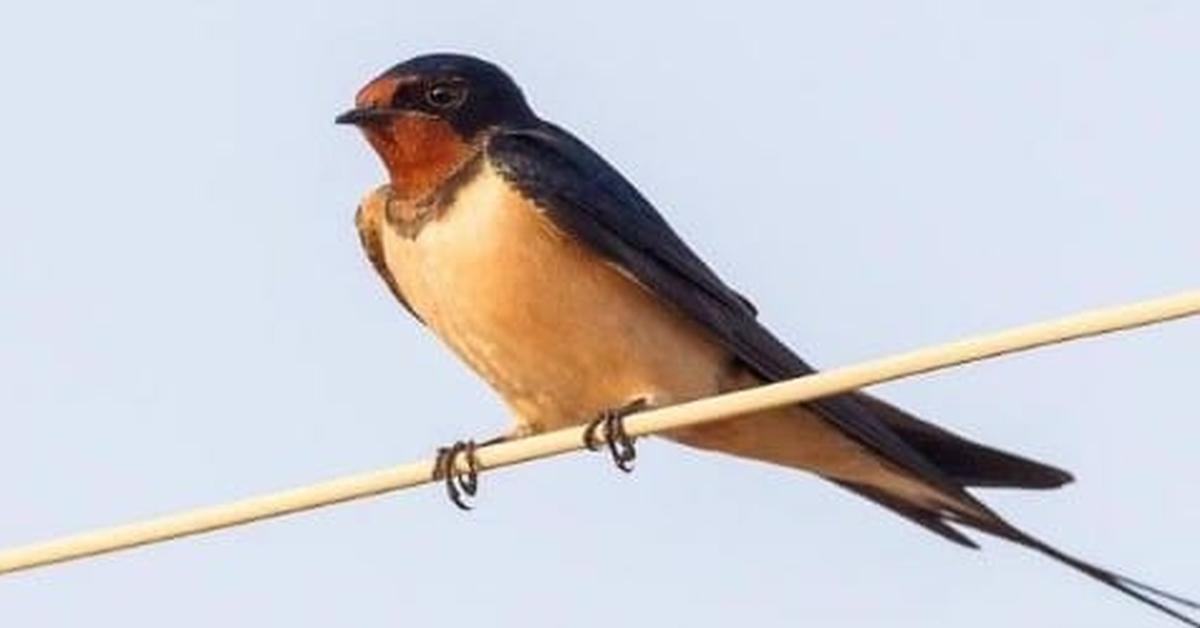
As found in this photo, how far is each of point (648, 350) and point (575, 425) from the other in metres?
0.19

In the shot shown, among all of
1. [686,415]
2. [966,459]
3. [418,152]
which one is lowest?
[686,415]

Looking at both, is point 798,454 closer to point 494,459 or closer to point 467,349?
point 467,349

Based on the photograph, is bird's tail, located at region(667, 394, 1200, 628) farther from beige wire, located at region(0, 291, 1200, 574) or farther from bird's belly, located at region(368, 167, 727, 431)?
beige wire, located at region(0, 291, 1200, 574)

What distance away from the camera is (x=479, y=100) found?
18.9ft

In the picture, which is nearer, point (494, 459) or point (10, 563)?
point (10, 563)

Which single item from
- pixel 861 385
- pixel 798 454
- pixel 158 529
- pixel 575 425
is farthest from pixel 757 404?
pixel 798 454

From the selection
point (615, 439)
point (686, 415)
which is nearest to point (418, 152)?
point (615, 439)

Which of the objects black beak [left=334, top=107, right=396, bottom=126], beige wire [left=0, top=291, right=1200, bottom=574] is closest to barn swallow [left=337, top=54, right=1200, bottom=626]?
black beak [left=334, top=107, right=396, bottom=126]

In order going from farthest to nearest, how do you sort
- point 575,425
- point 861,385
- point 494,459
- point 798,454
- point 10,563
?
point 798,454, point 575,425, point 494,459, point 10,563, point 861,385

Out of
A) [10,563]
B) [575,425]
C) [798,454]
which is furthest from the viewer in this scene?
[798,454]

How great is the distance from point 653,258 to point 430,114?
1.33ft

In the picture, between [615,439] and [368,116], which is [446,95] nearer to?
[368,116]

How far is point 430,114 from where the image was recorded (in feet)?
18.5

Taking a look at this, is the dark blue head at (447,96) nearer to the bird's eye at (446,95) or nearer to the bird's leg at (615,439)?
the bird's eye at (446,95)
